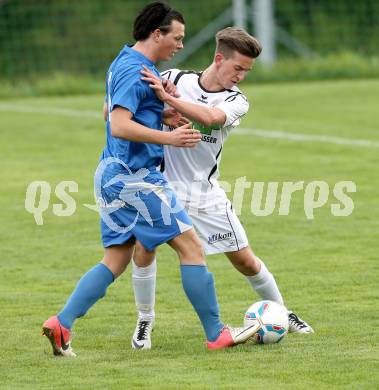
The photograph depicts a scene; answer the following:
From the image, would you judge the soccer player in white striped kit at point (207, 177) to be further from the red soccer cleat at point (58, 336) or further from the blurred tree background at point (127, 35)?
the blurred tree background at point (127, 35)

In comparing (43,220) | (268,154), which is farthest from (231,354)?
(268,154)

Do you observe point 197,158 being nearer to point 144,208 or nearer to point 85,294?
point 144,208

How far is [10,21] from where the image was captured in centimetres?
2422

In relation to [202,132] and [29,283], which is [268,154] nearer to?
[29,283]

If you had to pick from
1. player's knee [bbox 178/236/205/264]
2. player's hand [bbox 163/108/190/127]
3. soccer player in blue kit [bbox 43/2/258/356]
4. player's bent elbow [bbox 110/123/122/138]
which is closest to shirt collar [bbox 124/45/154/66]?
soccer player in blue kit [bbox 43/2/258/356]

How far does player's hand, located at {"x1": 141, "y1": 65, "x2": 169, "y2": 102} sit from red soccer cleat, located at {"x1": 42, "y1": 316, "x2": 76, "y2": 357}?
51.8 inches

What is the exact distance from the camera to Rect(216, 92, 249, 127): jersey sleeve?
20.9 feet

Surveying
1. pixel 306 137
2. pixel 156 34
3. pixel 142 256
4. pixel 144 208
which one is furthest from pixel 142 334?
pixel 306 137

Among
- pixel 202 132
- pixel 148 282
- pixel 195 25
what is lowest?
pixel 195 25

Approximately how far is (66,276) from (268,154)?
21.5 ft

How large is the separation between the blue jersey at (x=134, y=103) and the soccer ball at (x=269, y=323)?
1.06 meters

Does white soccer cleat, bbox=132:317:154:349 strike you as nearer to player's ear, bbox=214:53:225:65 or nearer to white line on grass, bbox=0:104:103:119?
player's ear, bbox=214:53:225:65

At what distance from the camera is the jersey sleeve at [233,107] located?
6363mm

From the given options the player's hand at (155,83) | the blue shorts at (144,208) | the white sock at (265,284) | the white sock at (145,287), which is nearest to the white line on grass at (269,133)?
the white sock at (265,284)
